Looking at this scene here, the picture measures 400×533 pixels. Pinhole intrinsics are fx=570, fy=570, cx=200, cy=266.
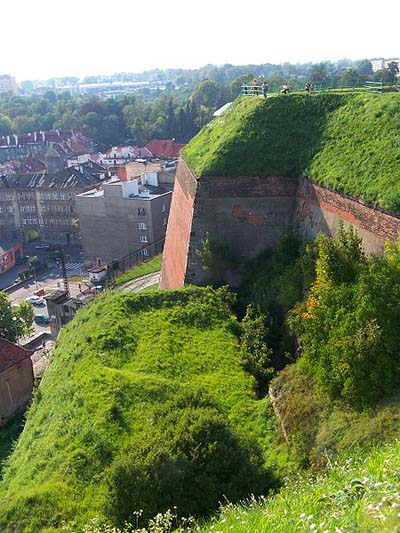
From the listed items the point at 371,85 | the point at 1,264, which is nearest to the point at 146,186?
the point at 1,264

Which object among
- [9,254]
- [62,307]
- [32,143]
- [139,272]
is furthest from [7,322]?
[32,143]

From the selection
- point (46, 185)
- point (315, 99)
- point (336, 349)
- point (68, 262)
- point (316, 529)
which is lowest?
point (68, 262)

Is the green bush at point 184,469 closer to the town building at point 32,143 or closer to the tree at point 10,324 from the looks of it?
the tree at point 10,324

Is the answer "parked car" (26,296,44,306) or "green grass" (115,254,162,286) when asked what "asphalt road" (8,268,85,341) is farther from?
"green grass" (115,254,162,286)

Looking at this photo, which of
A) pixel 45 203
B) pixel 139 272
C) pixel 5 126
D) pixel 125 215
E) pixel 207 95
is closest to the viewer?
pixel 139 272

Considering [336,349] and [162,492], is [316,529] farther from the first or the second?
[336,349]

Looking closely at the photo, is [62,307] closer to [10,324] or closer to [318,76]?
[10,324]

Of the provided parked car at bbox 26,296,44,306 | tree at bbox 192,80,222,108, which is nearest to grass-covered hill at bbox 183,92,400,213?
parked car at bbox 26,296,44,306

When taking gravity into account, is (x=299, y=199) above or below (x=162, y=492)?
above
